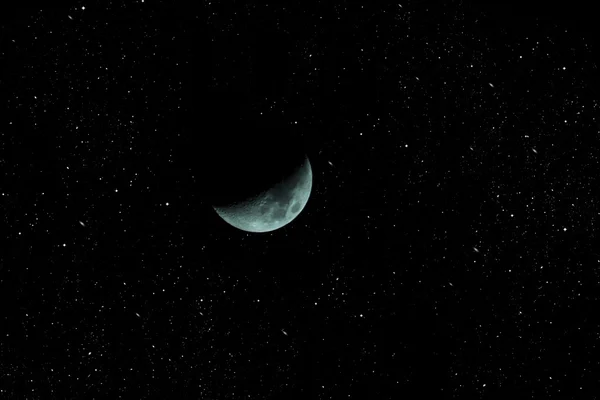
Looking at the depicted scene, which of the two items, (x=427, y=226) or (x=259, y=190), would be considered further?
(x=427, y=226)

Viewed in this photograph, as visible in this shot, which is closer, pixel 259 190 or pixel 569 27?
pixel 259 190

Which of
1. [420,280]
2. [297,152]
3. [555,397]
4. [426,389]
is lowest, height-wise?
[555,397]

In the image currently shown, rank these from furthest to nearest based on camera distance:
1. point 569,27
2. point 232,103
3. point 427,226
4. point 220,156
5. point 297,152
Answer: point 427,226, point 569,27, point 232,103, point 297,152, point 220,156

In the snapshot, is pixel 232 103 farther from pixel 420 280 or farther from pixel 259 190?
pixel 420 280

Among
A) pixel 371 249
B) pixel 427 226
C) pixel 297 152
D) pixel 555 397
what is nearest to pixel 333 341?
pixel 371 249

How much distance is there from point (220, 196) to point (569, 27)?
335cm

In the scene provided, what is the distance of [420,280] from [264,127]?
2.47m

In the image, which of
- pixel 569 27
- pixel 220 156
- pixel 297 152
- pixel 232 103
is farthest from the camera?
pixel 569 27

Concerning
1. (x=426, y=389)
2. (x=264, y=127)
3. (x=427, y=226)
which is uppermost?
(x=264, y=127)

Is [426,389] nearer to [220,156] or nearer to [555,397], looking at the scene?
[555,397]

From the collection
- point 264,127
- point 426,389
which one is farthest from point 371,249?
point 264,127

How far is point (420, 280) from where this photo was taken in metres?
4.64

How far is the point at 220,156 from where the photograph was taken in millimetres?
2701

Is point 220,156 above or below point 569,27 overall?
above
